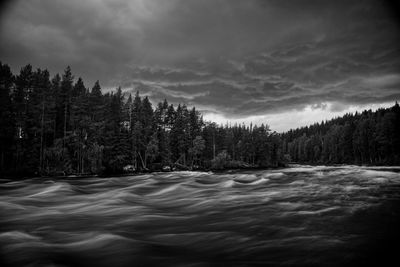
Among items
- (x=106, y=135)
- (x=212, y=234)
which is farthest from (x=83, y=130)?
(x=212, y=234)

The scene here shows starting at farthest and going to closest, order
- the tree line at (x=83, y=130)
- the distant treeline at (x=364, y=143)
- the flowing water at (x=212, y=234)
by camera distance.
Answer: the distant treeline at (x=364, y=143) → the tree line at (x=83, y=130) → the flowing water at (x=212, y=234)

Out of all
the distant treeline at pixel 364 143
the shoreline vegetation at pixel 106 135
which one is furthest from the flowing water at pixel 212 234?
A: the distant treeline at pixel 364 143

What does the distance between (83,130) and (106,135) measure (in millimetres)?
8129

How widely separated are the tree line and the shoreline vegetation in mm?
178

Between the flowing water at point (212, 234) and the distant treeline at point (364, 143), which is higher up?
the distant treeline at point (364, 143)

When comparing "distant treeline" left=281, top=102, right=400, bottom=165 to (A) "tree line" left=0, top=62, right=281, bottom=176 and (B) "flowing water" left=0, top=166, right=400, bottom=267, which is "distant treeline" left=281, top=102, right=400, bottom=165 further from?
(B) "flowing water" left=0, top=166, right=400, bottom=267

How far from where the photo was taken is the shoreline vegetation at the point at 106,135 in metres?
40.4

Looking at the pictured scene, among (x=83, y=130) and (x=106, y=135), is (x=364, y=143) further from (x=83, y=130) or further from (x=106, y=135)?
(x=83, y=130)

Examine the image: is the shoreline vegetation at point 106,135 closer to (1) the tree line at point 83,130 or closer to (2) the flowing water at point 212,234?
(1) the tree line at point 83,130

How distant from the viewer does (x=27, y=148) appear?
41531mm

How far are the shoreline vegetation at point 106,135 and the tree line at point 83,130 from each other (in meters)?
0.18

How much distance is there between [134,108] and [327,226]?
6134cm

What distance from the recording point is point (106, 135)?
5225 cm

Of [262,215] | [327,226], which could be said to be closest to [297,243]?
[327,226]
